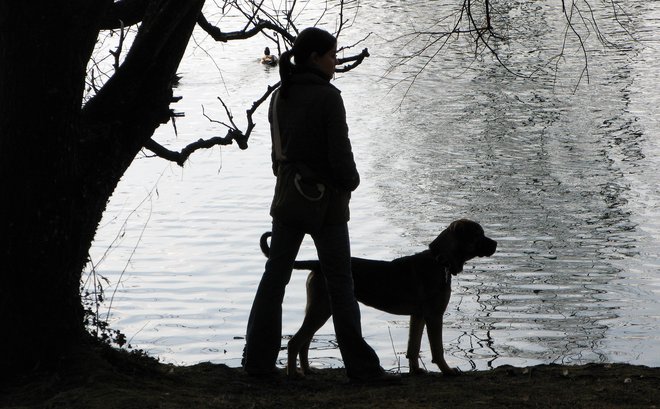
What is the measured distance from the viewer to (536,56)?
26.8m

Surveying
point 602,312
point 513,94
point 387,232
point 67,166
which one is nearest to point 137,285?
point 387,232

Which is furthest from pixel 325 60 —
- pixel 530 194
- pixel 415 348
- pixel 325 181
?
pixel 530 194

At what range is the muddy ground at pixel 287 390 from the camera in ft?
19.9

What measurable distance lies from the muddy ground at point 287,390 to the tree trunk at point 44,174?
0.86 ft

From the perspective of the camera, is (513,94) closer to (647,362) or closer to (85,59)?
(647,362)

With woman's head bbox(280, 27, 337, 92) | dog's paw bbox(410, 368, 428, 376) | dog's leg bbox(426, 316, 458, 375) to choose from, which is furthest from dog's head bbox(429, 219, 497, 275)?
woman's head bbox(280, 27, 337, 92)

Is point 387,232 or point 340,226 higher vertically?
point 387,232

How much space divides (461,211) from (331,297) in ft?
30.2

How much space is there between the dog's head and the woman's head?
5.49 ft

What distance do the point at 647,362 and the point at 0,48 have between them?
6295 mm

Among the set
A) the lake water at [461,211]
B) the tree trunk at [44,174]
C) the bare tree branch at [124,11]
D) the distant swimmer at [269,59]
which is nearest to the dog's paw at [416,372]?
the lake water at [461,211]

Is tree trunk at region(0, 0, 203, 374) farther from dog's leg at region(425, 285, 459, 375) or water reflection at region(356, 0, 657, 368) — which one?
water reflection at region(356, 0, 657, 368)

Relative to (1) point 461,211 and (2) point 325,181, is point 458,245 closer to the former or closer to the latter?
(2) point 325,181

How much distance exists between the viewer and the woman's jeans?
6.57 meters
